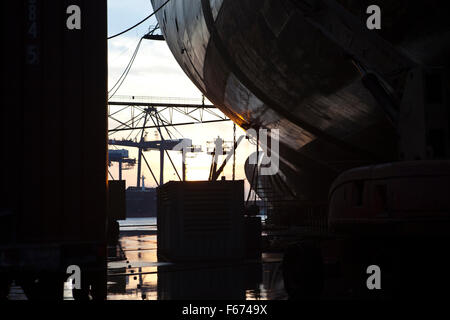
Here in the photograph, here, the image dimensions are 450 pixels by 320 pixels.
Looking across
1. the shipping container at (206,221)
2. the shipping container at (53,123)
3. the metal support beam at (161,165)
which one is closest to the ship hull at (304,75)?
the shipping container at (206,221)

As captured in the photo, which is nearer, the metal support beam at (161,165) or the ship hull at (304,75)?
the ship hull at (304,75)

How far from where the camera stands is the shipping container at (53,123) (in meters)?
7.24

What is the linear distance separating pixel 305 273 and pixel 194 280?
4.38 meters

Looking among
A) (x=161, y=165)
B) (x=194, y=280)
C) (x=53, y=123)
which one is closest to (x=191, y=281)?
(x=194, y=280)

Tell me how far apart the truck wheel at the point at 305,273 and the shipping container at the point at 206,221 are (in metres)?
7.65

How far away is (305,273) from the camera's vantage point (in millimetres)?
7617

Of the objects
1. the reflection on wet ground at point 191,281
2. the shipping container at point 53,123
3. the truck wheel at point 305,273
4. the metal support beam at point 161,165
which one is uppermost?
the metal support beam at point 161,165

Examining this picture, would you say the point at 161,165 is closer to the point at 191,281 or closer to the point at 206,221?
the point at 206,221

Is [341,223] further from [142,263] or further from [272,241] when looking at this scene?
[272,241]

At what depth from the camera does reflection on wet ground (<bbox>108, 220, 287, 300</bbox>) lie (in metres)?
9.34

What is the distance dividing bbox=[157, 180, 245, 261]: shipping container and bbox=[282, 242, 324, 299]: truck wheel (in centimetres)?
765

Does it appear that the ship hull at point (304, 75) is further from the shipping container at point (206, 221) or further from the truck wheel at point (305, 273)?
the truck wheel at point (305, 273)

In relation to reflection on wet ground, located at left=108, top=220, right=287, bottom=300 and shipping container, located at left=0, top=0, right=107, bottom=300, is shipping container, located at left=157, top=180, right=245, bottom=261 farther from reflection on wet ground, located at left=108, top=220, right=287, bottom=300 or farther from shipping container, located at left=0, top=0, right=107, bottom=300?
shipping container, located at left=0, top=0, right=107, bottom=300
